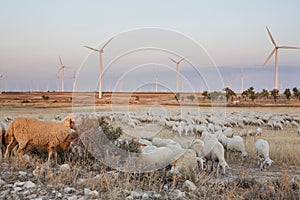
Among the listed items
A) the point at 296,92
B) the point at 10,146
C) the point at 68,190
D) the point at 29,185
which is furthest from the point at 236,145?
the point at 296,92

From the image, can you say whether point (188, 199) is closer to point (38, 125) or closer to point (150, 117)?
point (38, 125)

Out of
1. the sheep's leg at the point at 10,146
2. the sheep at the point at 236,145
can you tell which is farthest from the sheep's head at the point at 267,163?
the sheep's leg at the point at 10,146

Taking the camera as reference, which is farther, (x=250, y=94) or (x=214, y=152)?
(x=250, y=94)

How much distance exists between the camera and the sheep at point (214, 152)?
8.90 metres

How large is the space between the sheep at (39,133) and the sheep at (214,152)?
3.79m

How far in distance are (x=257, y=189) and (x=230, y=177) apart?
147 centimetres

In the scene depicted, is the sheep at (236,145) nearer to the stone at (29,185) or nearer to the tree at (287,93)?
the stone at (29,185)

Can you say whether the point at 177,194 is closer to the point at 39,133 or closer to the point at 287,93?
the point at 39,133

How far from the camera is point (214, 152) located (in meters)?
9.09

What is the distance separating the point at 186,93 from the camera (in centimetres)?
957

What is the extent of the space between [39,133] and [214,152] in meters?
4.65

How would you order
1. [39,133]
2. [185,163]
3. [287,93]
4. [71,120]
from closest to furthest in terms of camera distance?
[185,163], [39,133], [71,120], [287,93]

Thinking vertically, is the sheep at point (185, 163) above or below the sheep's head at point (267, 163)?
above

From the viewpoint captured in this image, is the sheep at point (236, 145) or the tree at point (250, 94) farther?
the tree at point (250, 94)
